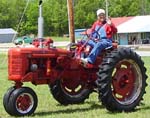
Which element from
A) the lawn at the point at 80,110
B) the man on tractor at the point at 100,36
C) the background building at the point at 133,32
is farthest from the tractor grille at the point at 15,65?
the background building at the point at 133,32

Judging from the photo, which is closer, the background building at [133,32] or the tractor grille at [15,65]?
the tractor grille at [15,65]

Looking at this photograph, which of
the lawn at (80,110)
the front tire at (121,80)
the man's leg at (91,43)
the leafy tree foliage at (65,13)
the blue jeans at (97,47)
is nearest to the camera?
the lawn at (80,110)

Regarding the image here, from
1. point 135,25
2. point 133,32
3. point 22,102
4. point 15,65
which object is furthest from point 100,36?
point 135,25

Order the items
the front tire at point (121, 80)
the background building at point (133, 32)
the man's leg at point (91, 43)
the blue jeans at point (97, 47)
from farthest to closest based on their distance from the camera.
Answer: the background building at point (133, 32) → the man's leg at point (91, 43) → the blue jeans at point (97, 47) → the front tire at point (121, 80)

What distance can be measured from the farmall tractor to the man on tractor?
0.45ft

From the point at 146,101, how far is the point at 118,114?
1856mm

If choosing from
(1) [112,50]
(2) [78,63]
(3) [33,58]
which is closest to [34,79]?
(3) [33,58]

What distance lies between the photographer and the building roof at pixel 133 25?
74.9 metres

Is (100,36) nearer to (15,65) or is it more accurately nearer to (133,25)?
(15,65)

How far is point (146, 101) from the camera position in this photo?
448 inches

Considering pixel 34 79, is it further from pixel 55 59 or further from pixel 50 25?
pixel 50 25

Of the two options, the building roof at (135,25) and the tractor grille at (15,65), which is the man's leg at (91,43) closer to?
the tractor grille at (15,65)

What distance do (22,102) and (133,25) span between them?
229ft

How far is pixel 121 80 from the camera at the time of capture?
1032 cm
